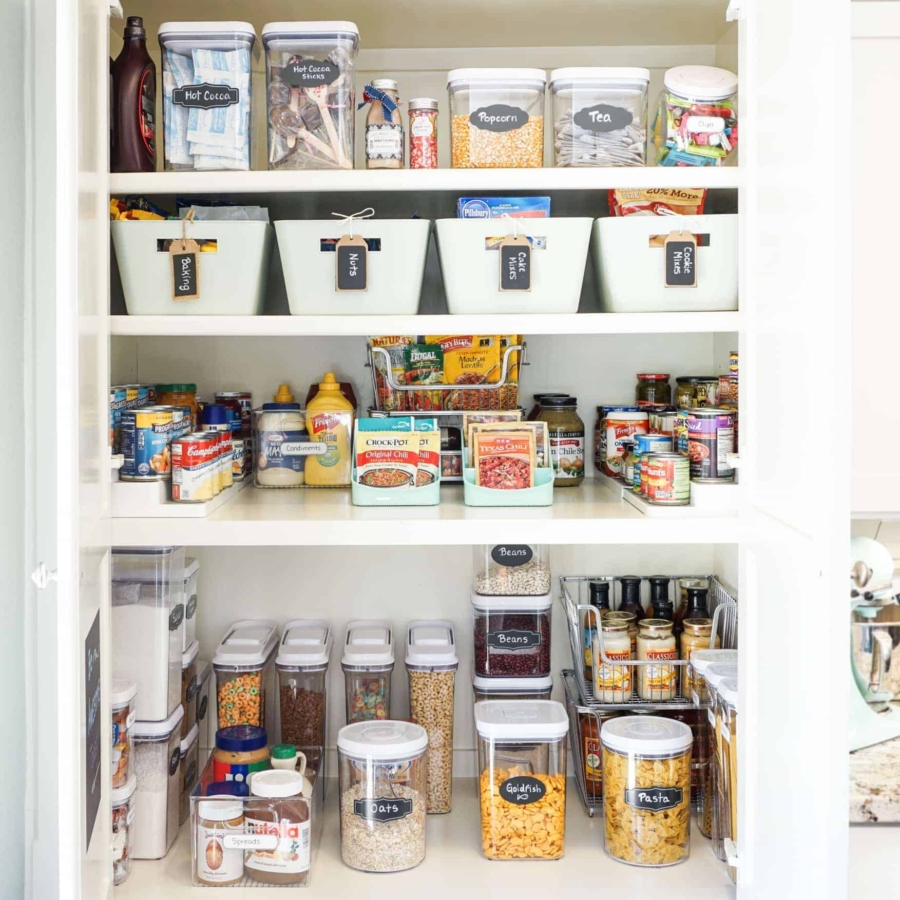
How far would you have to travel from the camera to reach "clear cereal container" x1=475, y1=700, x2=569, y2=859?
1760 mm

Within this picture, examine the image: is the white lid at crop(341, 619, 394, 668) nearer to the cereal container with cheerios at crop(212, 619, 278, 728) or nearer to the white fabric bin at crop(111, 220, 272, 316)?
the cereal container with cheerios at crop(212, 619, 278, 728)

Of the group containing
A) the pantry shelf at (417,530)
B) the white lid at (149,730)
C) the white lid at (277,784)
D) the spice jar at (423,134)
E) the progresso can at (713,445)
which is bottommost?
the white lid at (277,784)

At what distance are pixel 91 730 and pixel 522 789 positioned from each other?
2.50ft

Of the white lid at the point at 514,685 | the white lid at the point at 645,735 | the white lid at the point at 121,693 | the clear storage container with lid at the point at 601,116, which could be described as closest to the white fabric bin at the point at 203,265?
the clear storage container with lid at the point at 601,116

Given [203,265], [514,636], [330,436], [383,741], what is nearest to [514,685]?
[514,636]

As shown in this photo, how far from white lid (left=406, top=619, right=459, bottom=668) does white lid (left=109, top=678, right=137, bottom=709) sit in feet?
1.76

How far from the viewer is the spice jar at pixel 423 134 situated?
5.52 feet

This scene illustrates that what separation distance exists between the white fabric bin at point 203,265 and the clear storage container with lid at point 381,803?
2.67ft

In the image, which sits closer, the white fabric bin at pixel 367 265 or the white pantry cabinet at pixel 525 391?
the white pantry cabinet at pixel 525 391

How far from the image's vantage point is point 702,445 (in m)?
1.71

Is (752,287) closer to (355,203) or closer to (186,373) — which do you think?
(355,203)

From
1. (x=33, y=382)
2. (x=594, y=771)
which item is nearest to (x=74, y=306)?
(x=33, y=382)

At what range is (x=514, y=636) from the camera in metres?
1.98

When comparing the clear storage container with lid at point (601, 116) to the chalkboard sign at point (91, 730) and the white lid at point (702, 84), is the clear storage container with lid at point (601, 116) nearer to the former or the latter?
the white lid at point (702, 84)
